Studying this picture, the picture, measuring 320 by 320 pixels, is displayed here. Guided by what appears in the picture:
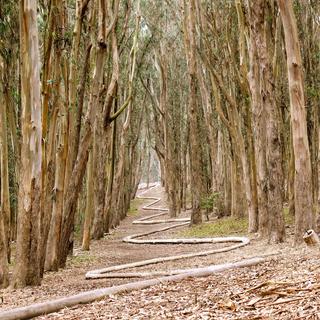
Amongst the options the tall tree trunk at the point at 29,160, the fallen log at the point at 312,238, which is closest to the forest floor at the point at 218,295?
the fallen log at the point at 312,238

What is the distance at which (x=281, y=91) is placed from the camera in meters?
17.5

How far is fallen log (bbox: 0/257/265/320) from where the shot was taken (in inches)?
228

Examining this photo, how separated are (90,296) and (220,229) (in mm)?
10076

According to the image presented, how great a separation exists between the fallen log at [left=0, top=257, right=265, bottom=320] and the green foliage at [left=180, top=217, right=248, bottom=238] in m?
7.39

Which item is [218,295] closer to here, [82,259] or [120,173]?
[82,259]

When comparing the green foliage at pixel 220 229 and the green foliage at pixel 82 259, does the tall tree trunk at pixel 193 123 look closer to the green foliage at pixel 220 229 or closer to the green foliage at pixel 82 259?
the green foliage at pixel 220 229

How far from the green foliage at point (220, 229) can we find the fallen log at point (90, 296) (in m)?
7.39

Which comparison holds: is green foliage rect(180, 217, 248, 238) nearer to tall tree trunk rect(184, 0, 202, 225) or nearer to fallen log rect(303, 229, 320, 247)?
tall tree trunk rect(184, 0, 202, 225)

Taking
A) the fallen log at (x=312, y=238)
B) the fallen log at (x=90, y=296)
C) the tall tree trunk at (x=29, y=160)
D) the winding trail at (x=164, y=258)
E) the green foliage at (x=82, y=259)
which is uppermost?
the tall tree trunk at (x=29, y=160)

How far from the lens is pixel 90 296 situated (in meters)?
6.48

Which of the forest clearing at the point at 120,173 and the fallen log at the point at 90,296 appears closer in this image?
the fallen log at the point at 90,296

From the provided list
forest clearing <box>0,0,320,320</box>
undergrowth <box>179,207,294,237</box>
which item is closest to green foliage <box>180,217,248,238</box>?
undergrowth <box>179,207,294,237</box>

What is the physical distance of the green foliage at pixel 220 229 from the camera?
51.1 ft

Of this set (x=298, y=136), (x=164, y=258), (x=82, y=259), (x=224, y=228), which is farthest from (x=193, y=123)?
(x=298, y=136)
